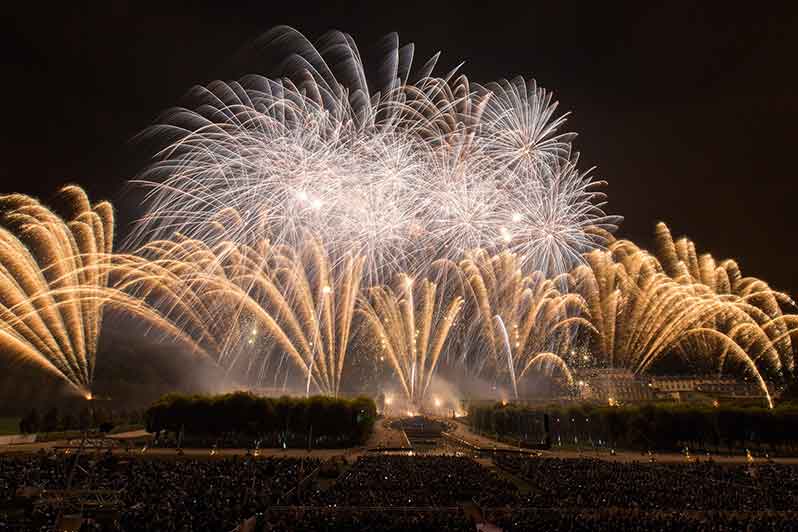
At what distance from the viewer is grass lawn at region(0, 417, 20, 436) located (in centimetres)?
8316

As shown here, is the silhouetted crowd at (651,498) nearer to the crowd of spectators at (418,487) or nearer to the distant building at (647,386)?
the crowd of spectators at (418,487)

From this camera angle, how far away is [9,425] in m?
92.5

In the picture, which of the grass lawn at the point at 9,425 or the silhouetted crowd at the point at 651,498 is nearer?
the silhouetted crowd at the point at 651,498

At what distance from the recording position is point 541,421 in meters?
79.2

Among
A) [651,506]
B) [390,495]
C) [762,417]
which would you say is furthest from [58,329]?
[762,417]

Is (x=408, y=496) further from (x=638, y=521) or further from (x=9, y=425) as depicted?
(x=9, y=425)

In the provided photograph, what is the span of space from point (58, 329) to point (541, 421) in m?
64.0

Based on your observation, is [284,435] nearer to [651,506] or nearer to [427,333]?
[427,333]

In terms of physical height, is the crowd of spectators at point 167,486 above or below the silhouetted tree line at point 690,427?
below

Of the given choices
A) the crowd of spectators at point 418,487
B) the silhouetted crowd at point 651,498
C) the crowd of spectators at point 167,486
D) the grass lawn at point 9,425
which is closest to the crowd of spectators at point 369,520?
the crowd of spectators at point 418,487

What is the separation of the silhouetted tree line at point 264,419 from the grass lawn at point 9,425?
35.6 metres

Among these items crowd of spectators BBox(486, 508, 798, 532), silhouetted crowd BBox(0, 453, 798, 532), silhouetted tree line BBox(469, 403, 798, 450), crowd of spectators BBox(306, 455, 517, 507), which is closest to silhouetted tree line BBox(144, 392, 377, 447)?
silhouetted crowd BBox(0, 453, 798, 532)

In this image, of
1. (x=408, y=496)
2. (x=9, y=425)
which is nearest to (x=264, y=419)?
(x=408, y=496)

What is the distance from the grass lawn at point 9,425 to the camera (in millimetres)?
83156
